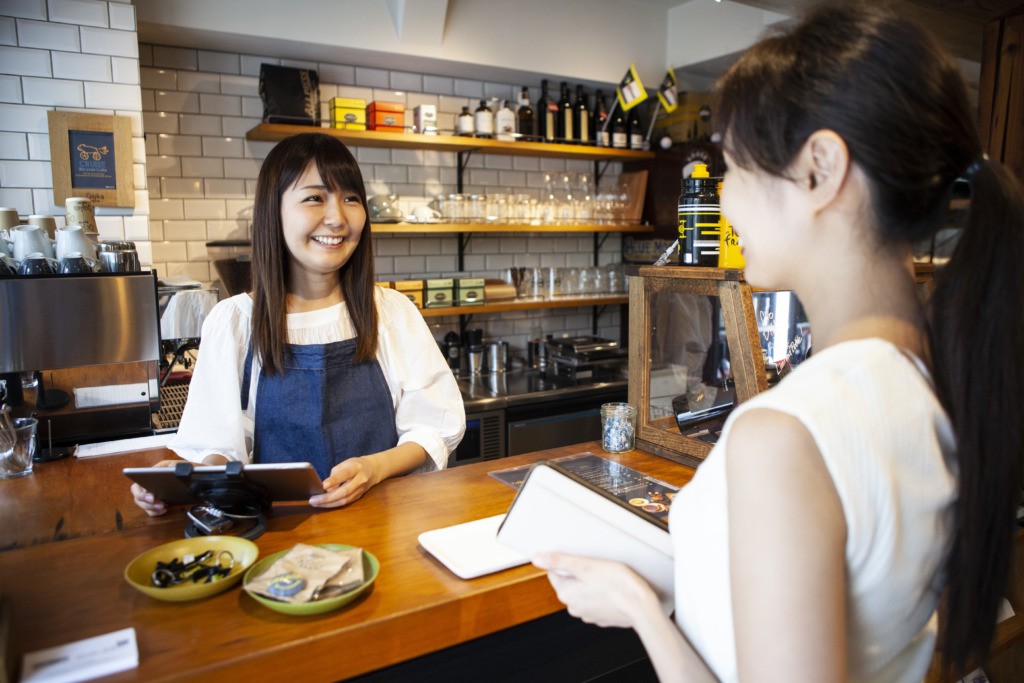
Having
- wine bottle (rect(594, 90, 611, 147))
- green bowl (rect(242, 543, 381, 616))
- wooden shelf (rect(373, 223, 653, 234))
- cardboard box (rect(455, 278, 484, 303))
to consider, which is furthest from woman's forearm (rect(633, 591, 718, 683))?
wine bottle (rect(594, 90, 611, 147))

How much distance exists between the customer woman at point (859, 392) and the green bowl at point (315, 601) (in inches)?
20.7

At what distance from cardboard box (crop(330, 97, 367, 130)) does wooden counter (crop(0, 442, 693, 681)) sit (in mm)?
2533

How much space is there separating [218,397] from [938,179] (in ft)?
5.85

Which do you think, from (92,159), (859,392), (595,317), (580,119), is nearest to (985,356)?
(859,392)

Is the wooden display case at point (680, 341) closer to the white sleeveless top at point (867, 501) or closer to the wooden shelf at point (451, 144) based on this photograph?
the white sleeveless top at point (867, 501)

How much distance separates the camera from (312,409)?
2080mm

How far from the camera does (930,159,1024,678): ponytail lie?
2.76ft

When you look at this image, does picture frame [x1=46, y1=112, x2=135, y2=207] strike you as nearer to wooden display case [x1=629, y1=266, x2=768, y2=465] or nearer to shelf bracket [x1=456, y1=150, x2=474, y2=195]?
shelf bracket [x1=456, y1=150, x2=474, y2=195]

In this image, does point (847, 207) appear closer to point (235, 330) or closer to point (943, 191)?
point (943, 191)

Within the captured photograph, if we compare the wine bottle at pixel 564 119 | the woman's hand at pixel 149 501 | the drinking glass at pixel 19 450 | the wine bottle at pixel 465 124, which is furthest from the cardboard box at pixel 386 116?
the woman's hand at pixel 149 501

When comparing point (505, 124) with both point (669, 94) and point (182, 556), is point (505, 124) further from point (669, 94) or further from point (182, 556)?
point (182, 556)

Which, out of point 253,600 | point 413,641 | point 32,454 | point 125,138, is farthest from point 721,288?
point 125,138

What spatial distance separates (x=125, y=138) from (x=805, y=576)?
3.29m

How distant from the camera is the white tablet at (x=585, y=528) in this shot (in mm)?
1076
